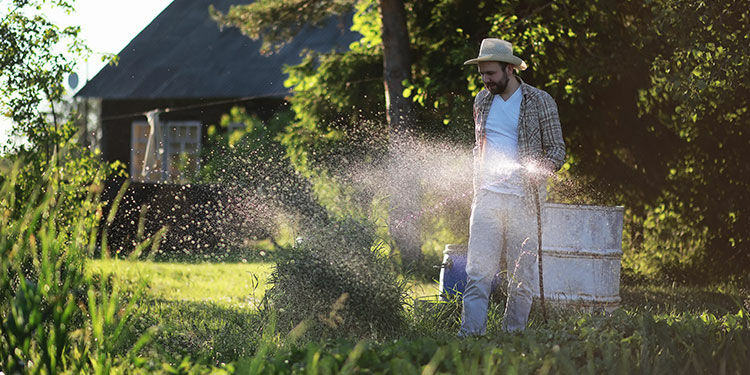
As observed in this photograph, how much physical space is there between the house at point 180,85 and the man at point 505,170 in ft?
44.3

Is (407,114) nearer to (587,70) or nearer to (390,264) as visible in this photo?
(587,70)

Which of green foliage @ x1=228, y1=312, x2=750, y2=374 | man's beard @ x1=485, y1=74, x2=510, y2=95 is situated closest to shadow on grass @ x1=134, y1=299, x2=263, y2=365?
green foliage @ x1=228, y1=312, x2=750, y2=374

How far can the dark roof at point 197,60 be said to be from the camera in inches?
850

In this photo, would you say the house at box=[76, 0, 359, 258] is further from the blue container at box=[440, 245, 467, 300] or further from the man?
the man

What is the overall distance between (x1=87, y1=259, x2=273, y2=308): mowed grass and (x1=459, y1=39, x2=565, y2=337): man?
2240 mm

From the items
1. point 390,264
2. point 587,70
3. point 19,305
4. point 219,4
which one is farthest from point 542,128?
point 219,4

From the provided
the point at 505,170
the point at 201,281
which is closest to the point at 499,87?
the point at 505,170

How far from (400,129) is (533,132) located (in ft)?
16.1

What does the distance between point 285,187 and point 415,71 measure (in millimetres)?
4896

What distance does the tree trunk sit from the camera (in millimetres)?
10469

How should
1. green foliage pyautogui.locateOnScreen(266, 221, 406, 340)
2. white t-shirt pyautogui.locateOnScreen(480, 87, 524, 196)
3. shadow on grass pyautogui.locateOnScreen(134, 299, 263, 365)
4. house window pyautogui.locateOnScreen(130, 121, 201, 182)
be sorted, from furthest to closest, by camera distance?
house window pyautogui.locateOnScreen(130, 121, 201, 182), green foliage pyautogui.locateOnScreen(266, 221, 406, 340), white t-shirt pyautogui.locateOnScreen(480, 87, 524, 196), shadow on grass pyautogui.locateOnScreen(134, 299, 263, 365)

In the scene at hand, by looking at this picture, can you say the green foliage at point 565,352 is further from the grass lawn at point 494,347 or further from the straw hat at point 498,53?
the straw hat at point 498,53

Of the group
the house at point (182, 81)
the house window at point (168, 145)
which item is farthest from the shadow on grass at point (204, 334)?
the house window at point (168, 145)

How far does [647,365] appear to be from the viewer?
368 cm
